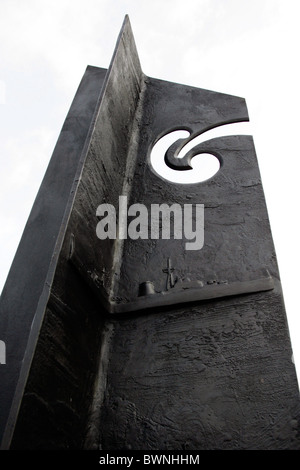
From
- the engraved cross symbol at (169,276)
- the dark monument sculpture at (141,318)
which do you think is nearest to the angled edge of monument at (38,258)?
the dark monument sculpture at (141,318)

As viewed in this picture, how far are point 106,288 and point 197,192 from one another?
2.23 ft

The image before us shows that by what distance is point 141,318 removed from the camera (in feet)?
5.85

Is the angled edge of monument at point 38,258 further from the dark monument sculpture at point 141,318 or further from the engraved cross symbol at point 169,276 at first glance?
the engraved cross symbol at point 169,276

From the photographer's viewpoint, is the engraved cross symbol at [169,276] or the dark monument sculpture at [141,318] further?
the engraved cross symbol at [169,276]

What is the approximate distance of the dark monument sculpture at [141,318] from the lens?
142 centimetres

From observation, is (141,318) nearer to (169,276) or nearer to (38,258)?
(169,276)

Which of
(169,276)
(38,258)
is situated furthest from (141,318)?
(38,258)

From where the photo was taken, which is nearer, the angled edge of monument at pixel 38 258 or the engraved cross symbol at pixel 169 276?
the angled edge of monument at pixel 38 258

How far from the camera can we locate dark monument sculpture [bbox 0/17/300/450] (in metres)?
1.42

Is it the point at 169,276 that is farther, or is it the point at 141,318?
the point at 169,276

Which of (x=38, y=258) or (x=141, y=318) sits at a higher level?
(x=38, y=258)

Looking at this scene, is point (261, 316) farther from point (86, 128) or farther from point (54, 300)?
point (86, 128)

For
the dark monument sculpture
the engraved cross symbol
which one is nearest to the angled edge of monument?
the dark monument sculpture

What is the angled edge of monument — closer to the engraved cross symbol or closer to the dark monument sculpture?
the dark monument sculpture
